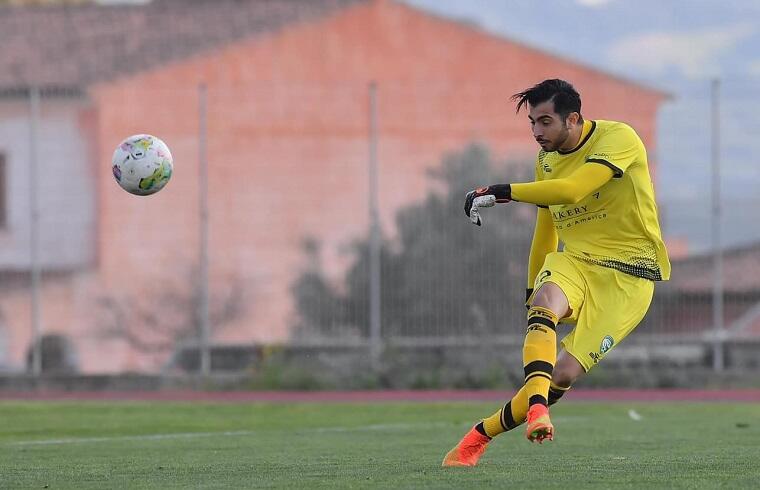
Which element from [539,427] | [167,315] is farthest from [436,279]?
[539,427]

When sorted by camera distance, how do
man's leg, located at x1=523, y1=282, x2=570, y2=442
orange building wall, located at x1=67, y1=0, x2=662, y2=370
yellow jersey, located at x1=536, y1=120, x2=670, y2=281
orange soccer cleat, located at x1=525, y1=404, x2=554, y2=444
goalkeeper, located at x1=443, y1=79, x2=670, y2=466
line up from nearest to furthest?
orange soccer cleat, located at x1=525, y1=404, x2=554, y2=444 < man's leg, located at x1=523, y1=282, x2=570, y2=442 < goalkeeper, located at x1=443, y1=79, x2=670, y2=466 < yellow jersey, located at x1=536, y1=120, x2=670, y2=281 < orange building wall, located at x1=67, y1=0, x2=662, y2=370

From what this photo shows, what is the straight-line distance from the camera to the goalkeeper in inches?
298

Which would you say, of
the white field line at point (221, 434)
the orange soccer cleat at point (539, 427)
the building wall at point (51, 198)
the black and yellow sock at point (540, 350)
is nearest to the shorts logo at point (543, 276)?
the black and yellow sock at point (540, 350)

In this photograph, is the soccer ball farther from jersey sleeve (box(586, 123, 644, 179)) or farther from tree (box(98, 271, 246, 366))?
tree (box(98, 271, 246, 366))

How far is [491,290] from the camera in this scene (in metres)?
18.9

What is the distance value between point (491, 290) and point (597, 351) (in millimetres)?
11109

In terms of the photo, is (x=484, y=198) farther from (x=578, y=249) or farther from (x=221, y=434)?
(x=221, y=434)

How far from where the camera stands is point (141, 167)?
916 centimetres

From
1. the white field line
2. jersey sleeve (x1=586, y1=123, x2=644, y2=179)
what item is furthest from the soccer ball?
jersey sleeve (x1=586, y1=123, x2=644, y2=179)

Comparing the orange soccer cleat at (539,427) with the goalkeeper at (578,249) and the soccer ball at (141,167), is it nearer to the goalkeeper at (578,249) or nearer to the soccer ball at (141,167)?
the goalkeeper at (578,249)

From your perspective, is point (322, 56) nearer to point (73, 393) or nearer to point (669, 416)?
point (73, 393)

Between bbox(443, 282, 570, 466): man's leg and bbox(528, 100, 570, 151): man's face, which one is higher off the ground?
bbox(528, 100, 570, 151): man's face

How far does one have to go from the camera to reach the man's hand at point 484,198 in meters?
7.34

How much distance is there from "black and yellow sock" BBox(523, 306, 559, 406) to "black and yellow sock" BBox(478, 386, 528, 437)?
0.12 m
